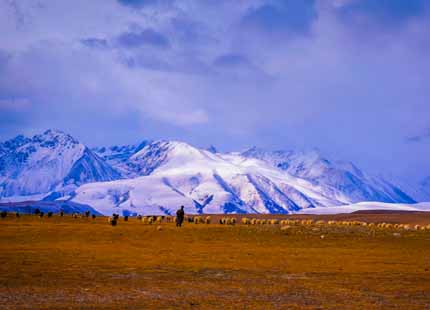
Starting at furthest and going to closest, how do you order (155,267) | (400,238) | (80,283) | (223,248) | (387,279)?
(400,238), (223,248), (155,267), (387,279), (80,283)

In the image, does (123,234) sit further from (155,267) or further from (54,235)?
(155,267)

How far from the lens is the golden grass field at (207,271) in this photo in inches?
845

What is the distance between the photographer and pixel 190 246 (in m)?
45.7

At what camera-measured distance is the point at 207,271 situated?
3053cm

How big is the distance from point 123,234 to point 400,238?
24.1 meters

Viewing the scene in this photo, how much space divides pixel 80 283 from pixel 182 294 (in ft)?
15.2

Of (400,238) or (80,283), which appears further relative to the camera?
(400,238)

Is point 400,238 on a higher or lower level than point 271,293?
higher

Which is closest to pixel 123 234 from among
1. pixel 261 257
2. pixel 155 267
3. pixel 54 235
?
pixel 54 235

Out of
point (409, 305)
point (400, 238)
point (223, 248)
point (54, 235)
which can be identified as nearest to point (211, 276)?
point (409, 305)

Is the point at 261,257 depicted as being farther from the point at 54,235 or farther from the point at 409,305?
the point at 54,235

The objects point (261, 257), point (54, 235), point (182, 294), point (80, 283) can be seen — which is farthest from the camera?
point (54, 235)

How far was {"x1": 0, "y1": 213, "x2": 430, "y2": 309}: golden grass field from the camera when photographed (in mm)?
21469

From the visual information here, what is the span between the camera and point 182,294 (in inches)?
904
